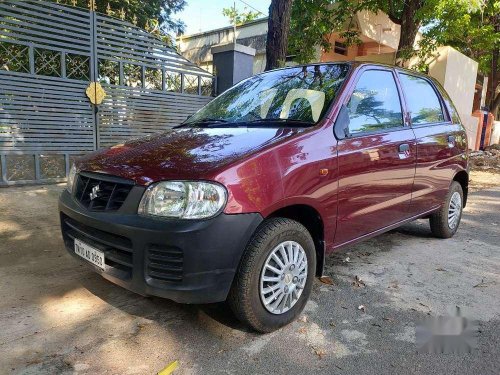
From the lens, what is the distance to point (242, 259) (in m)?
2.44

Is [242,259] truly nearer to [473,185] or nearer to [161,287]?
[161,287]

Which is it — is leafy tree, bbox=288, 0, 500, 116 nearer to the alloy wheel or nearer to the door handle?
the door handle

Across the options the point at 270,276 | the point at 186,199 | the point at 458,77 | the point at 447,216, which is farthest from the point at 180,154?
the point at 458,77

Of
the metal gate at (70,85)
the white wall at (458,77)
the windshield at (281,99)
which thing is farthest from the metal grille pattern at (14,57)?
the white wall at (458,77)

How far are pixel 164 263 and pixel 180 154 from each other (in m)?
0.69

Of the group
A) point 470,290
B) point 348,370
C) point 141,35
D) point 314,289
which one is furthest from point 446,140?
point 141,35

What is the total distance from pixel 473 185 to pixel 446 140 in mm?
5823

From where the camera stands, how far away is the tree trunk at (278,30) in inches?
263

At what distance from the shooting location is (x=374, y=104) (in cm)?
349

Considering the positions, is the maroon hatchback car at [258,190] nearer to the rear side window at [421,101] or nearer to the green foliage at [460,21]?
the rear side window at [421,101]

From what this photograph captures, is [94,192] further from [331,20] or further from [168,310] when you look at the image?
[331,20]

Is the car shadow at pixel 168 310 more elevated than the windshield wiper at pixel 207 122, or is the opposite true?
the windshield wiper at pixel 207 122

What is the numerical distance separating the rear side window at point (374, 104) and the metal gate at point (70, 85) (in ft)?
15.1

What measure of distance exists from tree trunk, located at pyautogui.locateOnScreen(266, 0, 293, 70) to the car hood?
414 centimetres
